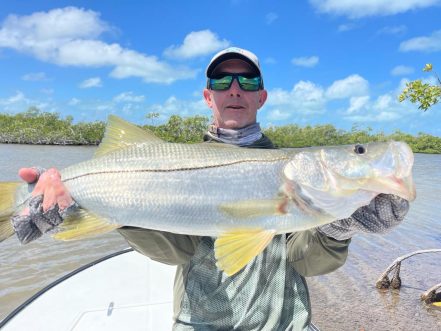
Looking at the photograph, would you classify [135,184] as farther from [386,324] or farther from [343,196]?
[386,324]

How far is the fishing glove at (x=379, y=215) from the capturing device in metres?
2.13

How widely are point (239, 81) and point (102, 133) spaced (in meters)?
71.2

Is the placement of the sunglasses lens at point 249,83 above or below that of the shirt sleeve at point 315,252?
above

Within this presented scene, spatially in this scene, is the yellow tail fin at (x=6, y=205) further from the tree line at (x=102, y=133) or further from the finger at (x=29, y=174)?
the tree line at (x=102, y=133)

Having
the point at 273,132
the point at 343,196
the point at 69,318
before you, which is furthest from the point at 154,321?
the point at 273,132

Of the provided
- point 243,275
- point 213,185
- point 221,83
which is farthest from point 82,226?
point 221,83

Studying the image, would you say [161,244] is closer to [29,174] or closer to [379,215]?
[29,174]

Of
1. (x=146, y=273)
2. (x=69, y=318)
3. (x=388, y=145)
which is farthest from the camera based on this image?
(x=146, y=273)

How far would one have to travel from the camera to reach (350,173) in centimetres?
214

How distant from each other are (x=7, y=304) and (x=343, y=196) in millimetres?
7078

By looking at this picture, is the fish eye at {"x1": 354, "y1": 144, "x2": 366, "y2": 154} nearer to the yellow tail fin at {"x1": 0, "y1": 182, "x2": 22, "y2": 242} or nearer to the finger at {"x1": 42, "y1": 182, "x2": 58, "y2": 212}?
the finger at {"x1": 42, "y1": 182, "x2": 58, "y2": 212}

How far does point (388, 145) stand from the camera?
2074 mm

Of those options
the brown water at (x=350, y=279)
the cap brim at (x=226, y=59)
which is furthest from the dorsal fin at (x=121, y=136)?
the brown water at (x=350, y=279)

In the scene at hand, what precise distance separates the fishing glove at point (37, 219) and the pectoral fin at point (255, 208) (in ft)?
3.19
